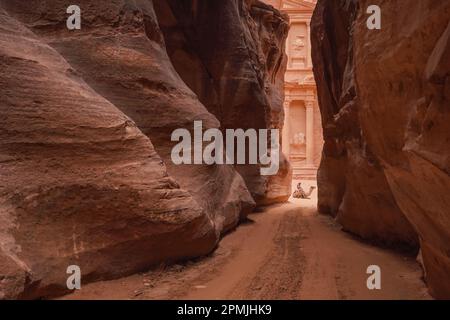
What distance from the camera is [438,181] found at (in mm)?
3150

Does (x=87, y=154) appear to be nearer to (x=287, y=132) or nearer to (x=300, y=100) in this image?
(x=287, y=132)

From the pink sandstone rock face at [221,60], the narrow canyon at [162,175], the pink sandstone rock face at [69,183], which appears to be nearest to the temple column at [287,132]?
the pink sandstone rock face at [221,60]

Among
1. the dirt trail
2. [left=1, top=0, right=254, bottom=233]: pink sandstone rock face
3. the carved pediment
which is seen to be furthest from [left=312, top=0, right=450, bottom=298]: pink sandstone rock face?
the carved pediment

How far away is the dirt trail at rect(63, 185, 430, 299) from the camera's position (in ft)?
13.8

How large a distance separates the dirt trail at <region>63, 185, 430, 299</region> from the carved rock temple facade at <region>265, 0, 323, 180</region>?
75.1 feet

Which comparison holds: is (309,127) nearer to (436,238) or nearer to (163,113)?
(163,113)

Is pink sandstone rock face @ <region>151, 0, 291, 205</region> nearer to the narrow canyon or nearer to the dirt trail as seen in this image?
the narrow canyon

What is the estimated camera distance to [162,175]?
16.3ft

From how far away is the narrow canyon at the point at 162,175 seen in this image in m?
3.61

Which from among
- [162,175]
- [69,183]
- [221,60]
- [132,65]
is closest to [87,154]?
[69,183]

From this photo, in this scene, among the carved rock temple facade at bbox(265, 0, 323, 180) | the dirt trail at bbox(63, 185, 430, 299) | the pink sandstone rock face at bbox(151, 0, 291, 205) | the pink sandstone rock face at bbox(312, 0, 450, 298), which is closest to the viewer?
the pink sandstone rock face at bbox(312, 0, 450, 298)

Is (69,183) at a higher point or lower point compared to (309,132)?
lower

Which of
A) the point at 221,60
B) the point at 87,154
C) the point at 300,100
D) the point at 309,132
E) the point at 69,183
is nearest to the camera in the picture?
the point at 69,183

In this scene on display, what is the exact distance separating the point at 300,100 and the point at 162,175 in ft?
88.3
